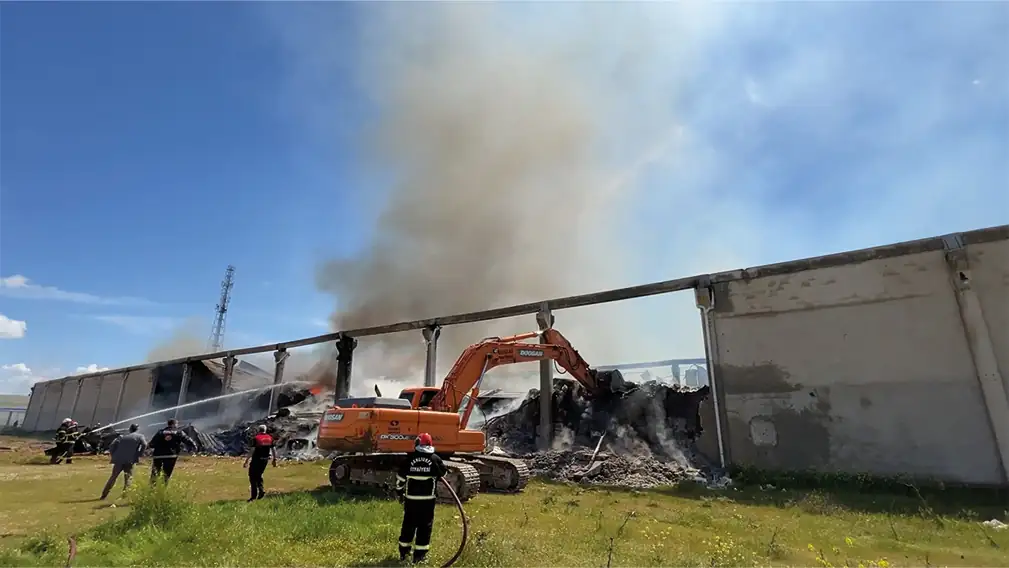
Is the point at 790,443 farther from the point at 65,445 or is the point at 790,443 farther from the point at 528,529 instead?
the point at 65,445

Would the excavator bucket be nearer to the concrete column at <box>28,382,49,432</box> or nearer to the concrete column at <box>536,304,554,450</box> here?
the concrete column at <box>536,304,554,450</box>

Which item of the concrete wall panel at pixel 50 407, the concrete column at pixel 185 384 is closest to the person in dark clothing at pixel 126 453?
the concrete column at pixel 185 384

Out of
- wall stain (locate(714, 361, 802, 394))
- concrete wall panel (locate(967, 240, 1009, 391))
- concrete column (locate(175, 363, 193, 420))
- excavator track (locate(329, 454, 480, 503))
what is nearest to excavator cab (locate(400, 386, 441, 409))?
excavator track (locate(329, 454, 480, 503))

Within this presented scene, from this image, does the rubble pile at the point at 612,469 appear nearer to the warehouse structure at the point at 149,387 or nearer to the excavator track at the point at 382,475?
the excavator track at the point at 382,475

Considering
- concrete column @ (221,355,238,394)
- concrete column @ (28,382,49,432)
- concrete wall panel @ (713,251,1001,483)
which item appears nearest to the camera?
concrete wall panel @ (713,251,1001,483)

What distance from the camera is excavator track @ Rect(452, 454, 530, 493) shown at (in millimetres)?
12656

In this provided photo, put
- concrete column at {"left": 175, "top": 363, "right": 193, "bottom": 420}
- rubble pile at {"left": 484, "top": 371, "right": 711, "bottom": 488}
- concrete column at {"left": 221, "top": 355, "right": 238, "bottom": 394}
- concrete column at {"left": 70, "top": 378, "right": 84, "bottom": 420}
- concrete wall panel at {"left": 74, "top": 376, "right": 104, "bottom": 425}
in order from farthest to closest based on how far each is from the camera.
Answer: concrete column at {"left": 70, "top": 378, "right": 84, "bottom": 420}, concrete wall panel at {"left": 74, "top": 376, "right": 104, "bottom": 425}, concrete column at {"left": 175, "top": 363, "right": 193, "bottom": 420}, concrete column at {"left": 221, "top": 355, "right": 238, "bottom": 394}, rubble pile at {"left": 484, "top": 371, "right": 711, "bottom": 488}

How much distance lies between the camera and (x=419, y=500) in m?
6.23

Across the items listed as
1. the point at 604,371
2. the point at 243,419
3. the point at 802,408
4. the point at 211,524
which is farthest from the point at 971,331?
the point at 243,419

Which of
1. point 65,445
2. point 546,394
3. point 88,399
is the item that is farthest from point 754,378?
point 88,399

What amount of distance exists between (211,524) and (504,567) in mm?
4354

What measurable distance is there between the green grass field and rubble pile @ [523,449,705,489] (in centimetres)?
216

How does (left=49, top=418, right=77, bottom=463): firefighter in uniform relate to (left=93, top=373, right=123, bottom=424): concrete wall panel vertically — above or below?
below

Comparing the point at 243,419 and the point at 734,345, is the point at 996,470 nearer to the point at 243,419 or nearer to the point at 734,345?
the point at 734,345
